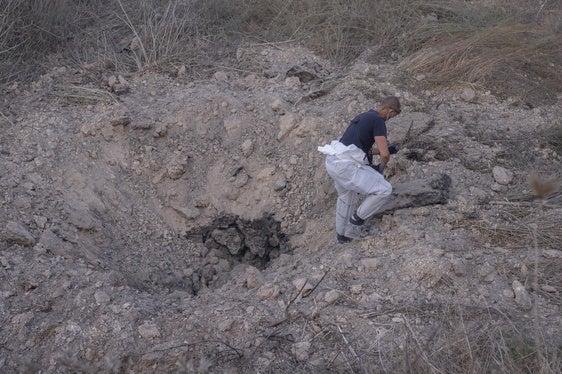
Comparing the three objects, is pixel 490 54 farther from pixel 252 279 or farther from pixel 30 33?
pixel 30 33

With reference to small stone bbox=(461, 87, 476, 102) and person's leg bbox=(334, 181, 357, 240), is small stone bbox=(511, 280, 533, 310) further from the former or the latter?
small stone bbox=(461, 87, 476, 102)

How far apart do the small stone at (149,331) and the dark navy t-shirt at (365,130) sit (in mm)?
1938

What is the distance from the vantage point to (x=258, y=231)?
262 inches

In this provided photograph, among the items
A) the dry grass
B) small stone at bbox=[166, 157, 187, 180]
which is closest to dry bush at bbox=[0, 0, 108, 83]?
the dry grass

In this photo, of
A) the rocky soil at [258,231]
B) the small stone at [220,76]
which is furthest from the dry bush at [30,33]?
the small stone at [220,76]

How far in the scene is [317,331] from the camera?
465 cm

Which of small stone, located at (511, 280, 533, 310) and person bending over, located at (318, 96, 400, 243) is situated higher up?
person bending over, located at (318, 96, 400, 243)

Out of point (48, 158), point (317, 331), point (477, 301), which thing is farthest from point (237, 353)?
point (48, 158)

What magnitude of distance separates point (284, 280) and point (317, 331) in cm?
68

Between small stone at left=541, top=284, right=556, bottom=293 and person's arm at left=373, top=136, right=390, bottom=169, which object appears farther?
person's arm at left=373, top=136, right=390, bottom=169

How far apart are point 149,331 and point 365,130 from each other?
6.93ft

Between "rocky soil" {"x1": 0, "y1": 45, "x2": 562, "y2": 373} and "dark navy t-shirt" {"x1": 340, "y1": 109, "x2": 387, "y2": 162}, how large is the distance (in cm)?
77

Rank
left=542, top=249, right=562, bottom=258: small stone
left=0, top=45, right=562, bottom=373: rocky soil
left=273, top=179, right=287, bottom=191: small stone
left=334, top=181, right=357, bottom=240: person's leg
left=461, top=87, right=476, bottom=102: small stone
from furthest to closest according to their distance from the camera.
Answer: left=461, top=87, right=476, bottom=102: small stone < left=273, top=179, right=287, bottom=191: small stone < left=334, top=181, right=357, bottom=240: person's leg < left=542, top=249, right=562, bottom=258: small stone < left=0, top=45, right=562, bottom=373: rocky soil

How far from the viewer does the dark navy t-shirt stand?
17.4 ft
